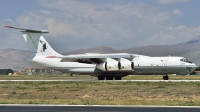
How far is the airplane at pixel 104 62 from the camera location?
2125 inches

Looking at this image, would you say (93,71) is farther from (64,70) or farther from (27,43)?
(27,43)

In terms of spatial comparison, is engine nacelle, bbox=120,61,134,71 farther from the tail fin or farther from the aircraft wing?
the tail fin

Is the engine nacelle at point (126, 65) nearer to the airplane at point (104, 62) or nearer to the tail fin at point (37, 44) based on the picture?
the airplane at point (104, 62)

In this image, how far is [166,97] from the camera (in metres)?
30.1

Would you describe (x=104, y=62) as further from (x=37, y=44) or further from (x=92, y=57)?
(x=37, y=44)

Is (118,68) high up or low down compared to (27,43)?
down

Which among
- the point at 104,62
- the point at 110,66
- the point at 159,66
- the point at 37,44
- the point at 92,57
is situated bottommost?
the point at 159,66

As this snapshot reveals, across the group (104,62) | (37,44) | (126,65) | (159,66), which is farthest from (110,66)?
(37,44)

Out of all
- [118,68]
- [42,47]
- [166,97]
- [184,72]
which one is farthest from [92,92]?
[42,47]

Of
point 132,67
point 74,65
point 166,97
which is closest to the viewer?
point 166,97

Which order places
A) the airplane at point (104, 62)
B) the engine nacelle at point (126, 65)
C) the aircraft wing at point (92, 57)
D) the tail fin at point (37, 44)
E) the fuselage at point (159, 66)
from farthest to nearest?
the tail fin at point (37, 44) → the aircraft wing at point (92, 57) → the airplane at point (104, 62) → the fuselage at point (159, 66) → the engine nacelle at point (126, 65)

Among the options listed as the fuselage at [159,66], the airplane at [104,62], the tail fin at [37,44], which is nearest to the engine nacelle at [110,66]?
the airplane at [104,62]

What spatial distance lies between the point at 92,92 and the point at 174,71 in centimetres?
2232

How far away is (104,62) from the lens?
5584cm
